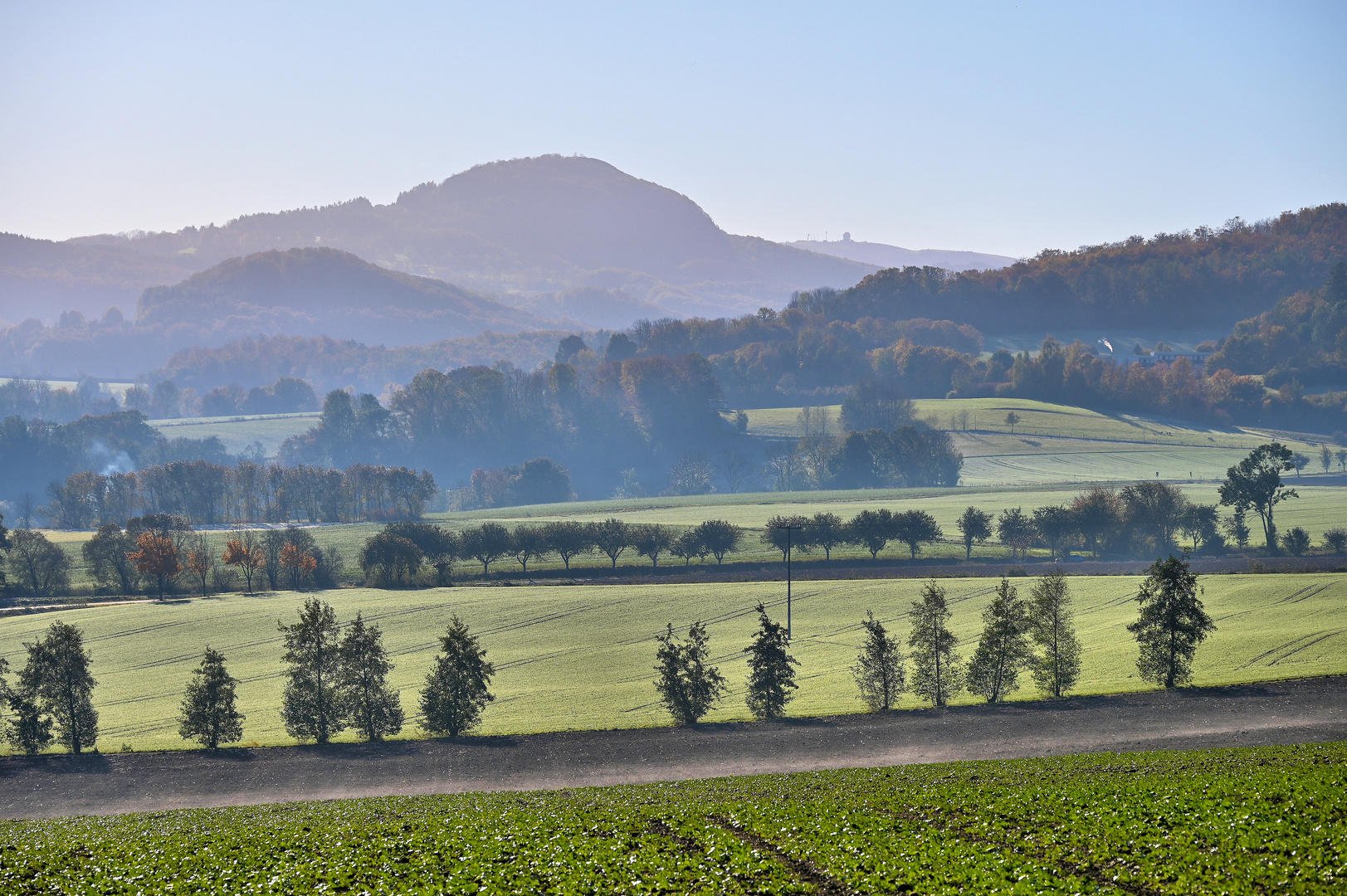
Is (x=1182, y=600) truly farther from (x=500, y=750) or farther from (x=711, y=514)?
(x=711, y=514)

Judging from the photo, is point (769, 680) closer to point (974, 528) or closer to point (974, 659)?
point (974, 659)

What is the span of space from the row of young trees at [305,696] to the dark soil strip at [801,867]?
21091 mm

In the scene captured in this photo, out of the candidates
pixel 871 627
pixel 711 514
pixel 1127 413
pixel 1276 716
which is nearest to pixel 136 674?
pixel 871 627

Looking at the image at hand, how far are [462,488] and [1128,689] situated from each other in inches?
6001

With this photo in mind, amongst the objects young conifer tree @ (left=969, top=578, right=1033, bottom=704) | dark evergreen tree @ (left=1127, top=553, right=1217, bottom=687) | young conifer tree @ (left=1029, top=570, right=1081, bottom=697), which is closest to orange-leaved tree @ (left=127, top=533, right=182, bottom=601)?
young conifer tree @ (left=969, top=578, right=1033, bottom=704)

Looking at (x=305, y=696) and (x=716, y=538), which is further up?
(x=716, y=538)

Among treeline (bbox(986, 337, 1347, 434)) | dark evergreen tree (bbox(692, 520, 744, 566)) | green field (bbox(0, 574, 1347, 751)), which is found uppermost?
treeline (bbox(986, 337, 1347, 434))

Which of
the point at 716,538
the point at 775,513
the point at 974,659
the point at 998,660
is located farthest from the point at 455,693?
the point at 775,513

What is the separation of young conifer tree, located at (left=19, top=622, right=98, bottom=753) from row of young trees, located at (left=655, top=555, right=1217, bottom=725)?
27851 mm

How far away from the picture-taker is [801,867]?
19.7 meters

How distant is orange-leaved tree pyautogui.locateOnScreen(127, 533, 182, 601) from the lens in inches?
3474

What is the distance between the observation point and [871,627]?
43.6 metres

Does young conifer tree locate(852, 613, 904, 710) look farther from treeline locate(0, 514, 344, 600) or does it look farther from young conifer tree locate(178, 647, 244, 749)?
treeline locate(0, 514, 344, 600)

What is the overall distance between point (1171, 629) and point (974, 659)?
9303mm
